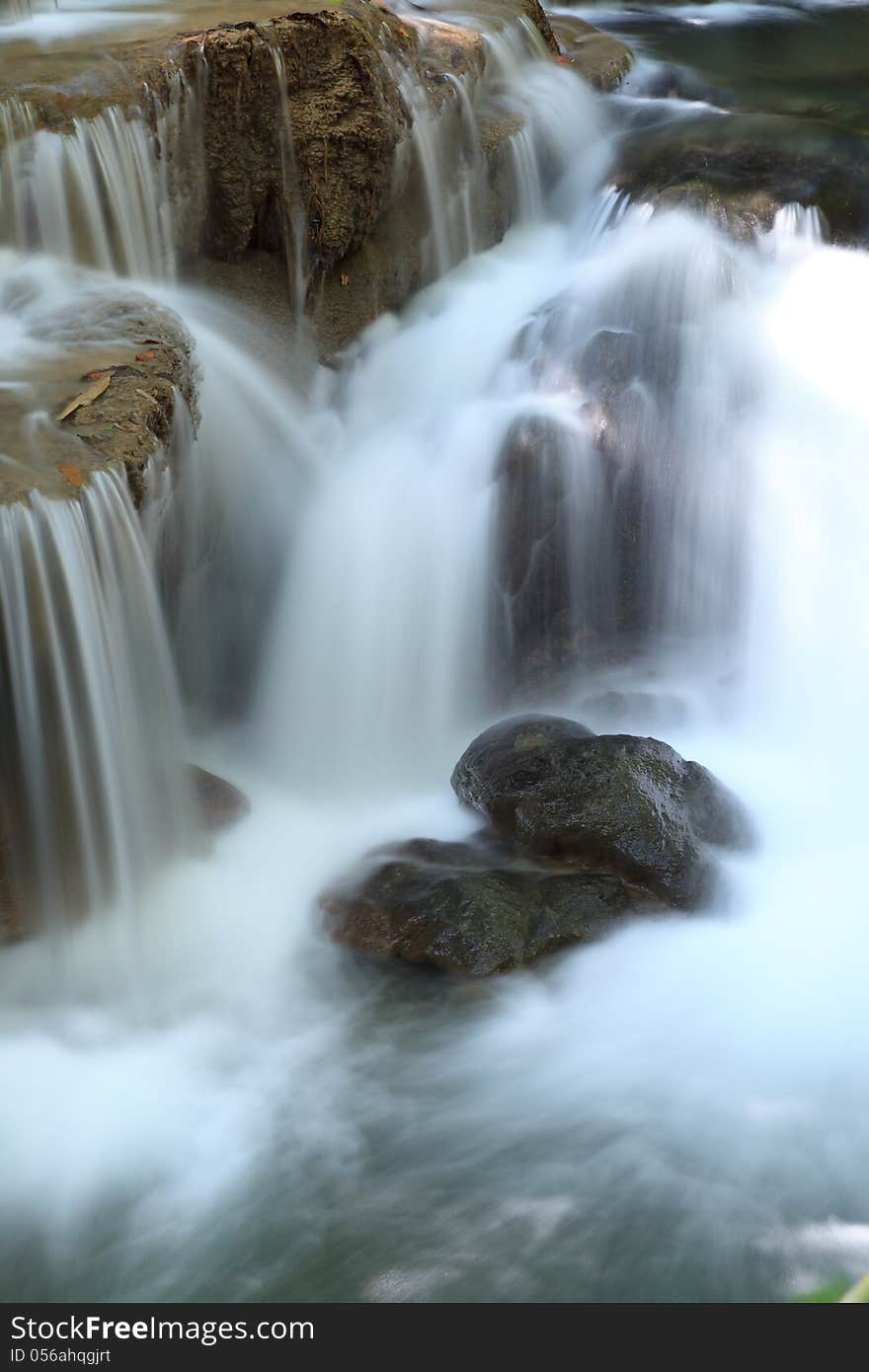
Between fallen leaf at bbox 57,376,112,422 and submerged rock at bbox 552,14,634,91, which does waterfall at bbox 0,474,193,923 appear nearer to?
fallen leaf at bbox 57,376,112,422

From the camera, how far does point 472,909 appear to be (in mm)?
4969

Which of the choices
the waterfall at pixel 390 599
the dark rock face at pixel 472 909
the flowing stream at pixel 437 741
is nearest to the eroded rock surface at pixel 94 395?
the flowing stream at pixel 437 741

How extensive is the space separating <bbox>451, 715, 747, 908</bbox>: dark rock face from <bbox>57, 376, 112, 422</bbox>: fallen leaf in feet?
6.93

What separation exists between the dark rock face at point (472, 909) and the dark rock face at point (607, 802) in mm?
119

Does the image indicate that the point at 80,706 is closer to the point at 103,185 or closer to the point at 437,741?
the point at 437,741

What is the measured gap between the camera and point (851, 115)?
10.0 meters

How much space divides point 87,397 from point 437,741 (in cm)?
227

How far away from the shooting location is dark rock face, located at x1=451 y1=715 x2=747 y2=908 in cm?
519

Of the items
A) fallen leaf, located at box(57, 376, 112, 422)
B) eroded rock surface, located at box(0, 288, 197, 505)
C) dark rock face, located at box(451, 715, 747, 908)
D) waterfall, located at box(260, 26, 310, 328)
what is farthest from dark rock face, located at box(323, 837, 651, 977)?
waterfall, located at box(260, 26, 310, 328)

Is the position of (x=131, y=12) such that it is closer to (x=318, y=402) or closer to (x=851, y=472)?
(x=318, y=402)

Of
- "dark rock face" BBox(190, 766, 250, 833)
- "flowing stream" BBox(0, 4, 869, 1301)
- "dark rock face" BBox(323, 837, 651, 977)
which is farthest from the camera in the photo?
"dark rock face" BBox(190, 766, 250, 833)
